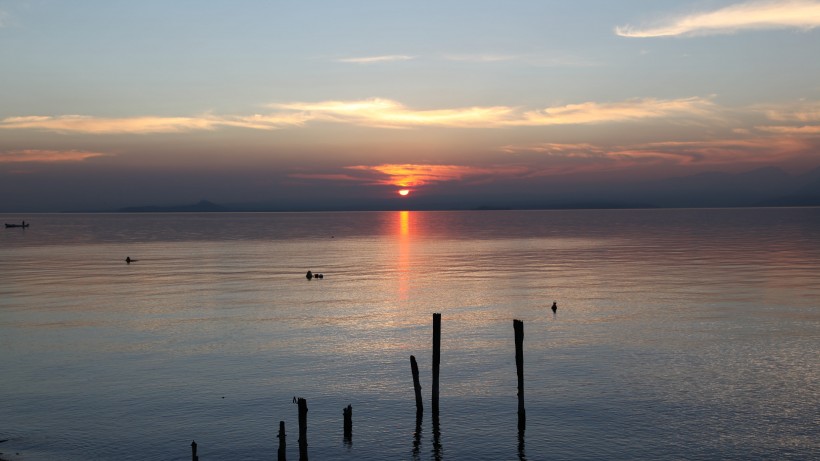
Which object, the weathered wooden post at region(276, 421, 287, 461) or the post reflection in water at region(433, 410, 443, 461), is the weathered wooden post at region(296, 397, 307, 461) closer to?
the weathered wooden post at region(276, 421, 287, 461)

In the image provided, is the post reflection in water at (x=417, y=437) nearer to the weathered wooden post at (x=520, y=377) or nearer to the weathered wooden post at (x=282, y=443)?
the weathered wooden post at (x=520, y=377)

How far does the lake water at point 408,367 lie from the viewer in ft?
100

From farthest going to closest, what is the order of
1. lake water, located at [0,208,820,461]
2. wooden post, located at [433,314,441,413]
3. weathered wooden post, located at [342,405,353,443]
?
wooden post, located at [433,314,441,413]
weathered wooden post, located at [342,405,353,443]
lake water, located at [0,208,820,461]

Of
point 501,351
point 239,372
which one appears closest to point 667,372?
point 501,351

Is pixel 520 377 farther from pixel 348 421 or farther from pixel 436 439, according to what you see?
pixel 348 421

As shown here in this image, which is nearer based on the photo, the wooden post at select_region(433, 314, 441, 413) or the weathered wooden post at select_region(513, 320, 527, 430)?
the weathered wooden post at select_region(513, 320, 527, 430)

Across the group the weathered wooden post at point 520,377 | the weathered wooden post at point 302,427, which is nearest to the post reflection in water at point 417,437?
the weathered wooden post at point 520,377

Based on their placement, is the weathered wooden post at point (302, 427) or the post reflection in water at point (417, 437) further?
the post reflection in water at point (417, 437)

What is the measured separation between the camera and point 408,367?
140 feet

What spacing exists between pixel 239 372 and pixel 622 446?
73.5 feet

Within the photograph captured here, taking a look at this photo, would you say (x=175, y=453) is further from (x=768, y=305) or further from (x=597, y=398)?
(x=768, y=305)

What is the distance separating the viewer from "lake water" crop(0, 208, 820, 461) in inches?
1202

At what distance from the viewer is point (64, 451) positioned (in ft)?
97.8

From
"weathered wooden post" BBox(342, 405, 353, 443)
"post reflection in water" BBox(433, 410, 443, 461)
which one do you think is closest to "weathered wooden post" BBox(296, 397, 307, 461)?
"weathered wooden post" BBox(342, 405, 353, 443)
